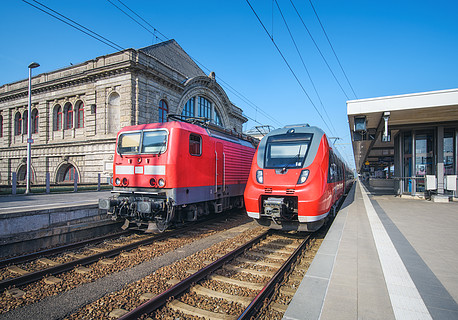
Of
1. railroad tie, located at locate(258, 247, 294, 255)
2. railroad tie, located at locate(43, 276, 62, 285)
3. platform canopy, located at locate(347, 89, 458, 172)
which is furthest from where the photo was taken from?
platform canopy, located at locate(347, 89, 458, 172)

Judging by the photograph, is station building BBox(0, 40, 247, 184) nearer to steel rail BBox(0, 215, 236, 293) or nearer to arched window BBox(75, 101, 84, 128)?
arched window BBox(75, 101, 84, 128)

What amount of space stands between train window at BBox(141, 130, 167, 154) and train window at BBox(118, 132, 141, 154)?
0.31 meters

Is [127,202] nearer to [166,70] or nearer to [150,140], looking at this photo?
[150,140]

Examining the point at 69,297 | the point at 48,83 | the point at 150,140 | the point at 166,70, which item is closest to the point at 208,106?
the point at 166,70

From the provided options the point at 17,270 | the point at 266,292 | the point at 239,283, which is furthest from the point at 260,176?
the point at 17,270

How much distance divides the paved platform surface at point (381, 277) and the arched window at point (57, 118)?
2572 centimetres

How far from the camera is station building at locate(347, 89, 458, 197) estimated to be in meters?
11.3

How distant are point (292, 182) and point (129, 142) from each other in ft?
16.9

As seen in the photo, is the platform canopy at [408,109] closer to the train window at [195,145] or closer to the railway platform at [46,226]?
the train window at [195,145]

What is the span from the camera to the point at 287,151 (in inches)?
304

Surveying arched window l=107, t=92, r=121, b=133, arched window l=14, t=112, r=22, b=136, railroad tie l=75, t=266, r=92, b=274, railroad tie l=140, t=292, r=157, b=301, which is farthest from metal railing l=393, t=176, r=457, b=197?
arched window l=14, t=112, r=22, b=136

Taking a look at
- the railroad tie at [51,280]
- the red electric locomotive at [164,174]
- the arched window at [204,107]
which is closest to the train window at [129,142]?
the red electric locomotive at [164,174]

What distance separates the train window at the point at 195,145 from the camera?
841cm

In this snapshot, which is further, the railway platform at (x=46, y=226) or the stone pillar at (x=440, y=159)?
the stone pillar at (x=440, y=159)
